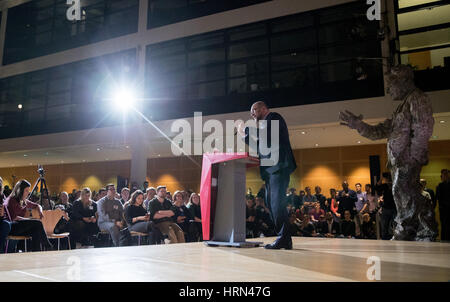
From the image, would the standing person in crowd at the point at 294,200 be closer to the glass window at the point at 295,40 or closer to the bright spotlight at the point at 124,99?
the bright spotlight at the point at 124,99

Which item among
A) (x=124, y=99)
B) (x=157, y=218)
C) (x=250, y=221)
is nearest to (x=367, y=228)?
(x=250, y=221)

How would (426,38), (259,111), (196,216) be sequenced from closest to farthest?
(259,111)
(196,216)
(426,38)

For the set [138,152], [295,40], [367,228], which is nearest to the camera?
[367,228]

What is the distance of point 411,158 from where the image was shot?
4.31 m

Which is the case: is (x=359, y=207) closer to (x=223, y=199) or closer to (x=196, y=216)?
(x=196, y=216)

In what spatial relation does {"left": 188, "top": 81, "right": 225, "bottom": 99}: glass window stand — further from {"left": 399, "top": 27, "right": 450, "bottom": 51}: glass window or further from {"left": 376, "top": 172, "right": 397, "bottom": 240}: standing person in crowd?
{"left": 376, "top": 172, "right": 397, "bottom": 240}: standing person in crowd

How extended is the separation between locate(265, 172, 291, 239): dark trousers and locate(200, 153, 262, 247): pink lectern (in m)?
0.28

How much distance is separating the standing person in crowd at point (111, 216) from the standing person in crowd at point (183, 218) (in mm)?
1081

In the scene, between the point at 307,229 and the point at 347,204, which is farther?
the point at 347,204

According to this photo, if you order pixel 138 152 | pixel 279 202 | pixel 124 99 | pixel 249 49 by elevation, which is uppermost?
pixel 249 49

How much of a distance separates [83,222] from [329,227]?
19.2ft

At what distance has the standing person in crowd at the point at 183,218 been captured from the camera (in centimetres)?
716

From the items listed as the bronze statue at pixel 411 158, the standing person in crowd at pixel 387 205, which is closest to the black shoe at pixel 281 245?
the bronze statue at pixel 411 158
